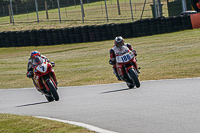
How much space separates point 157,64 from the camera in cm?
1755

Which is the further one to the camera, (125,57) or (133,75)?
(125,57)

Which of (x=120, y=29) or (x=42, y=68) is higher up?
(x=120, y=29)

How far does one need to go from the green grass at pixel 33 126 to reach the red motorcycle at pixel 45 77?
8.44ft

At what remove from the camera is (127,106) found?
340 inches

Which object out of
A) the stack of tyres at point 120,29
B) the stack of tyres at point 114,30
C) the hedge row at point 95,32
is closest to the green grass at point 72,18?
the hedge row at point 95,32

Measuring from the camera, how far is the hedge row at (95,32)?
28.4 meters

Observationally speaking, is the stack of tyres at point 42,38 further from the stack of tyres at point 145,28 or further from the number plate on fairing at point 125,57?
the number plate on fairing at point 125,57

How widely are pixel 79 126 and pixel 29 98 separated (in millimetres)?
5931

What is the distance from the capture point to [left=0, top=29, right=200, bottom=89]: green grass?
15336 millimetres

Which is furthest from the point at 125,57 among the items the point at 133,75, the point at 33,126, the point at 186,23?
the point at 186,23

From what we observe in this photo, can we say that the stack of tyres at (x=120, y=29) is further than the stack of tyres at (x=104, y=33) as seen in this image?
No

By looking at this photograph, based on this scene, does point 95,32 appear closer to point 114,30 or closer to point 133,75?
point 114,30

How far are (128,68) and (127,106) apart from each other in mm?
2917

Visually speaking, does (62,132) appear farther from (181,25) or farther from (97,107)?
(181,25)
